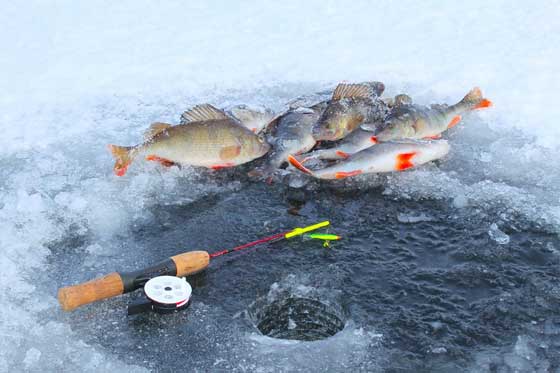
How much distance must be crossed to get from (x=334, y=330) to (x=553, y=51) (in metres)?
4.49

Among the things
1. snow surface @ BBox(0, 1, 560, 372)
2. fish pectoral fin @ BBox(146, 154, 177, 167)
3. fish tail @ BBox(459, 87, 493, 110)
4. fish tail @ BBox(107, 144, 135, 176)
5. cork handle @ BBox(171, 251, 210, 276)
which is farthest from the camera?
fish tail @ BBox(459, 87, 493, 110)

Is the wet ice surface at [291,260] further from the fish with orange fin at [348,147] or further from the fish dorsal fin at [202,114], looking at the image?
the fish dorsal fin at [202,114]

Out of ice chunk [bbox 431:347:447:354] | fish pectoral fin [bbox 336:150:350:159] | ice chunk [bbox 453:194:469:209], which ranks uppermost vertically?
fish pectoral fin [bbox 336:150:350:159]

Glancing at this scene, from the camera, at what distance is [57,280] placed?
385 centimetres

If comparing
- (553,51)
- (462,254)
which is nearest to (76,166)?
(462,254)

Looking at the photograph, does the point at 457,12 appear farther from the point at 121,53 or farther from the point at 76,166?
the point at 76,166

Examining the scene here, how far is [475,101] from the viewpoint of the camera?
5672 mm

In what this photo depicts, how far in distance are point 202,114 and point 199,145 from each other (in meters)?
0.29

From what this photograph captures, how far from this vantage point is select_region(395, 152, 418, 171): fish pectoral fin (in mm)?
4863

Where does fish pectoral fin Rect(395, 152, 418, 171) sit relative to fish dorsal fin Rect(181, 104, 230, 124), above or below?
below

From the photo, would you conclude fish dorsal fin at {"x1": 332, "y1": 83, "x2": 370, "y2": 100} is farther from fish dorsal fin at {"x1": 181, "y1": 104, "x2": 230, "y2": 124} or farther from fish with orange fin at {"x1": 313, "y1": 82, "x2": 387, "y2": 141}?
fish dorsal fin at {"x1": 181, "y1": 104, "x2": 230, "y2": 124}

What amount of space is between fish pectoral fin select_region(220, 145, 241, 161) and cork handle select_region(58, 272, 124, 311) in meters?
1.55

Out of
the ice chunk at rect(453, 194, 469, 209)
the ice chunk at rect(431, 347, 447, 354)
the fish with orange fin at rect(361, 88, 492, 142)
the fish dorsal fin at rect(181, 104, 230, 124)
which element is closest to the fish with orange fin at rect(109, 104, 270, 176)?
the fish dorsal fin at rect(181, 104, 230, 124)

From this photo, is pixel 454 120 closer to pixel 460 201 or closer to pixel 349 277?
pixel 460 201
